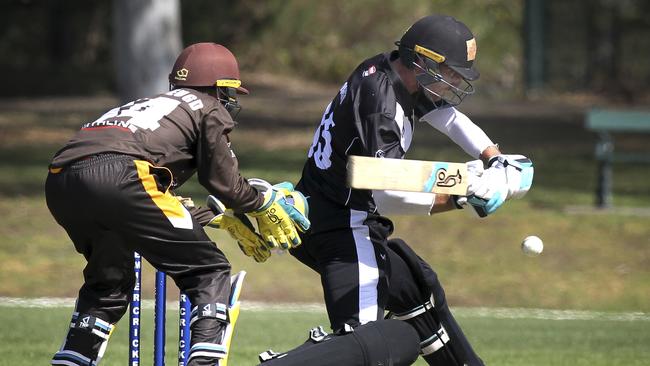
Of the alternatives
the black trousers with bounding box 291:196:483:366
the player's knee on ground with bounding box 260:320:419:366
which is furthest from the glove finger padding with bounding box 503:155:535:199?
the player's knee on ground with bounding box 260:320:419:366

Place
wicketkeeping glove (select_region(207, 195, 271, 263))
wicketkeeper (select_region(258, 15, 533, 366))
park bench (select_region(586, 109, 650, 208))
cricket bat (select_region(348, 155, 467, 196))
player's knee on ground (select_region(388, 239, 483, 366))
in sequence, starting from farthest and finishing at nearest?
park bench (select_region(586, 109, 650, 208)) < player's knee on ground (select_region(388, 239, 483, 366)) < wicketkeeping glove (select_region(207, 195, 271, 263)) < wicketkeeper (select_region(258, 15, 533, 366)) < cricket bat (select_region(348, 155, 467, 196))

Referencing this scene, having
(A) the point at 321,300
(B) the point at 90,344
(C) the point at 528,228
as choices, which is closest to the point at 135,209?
(B) the point at 90,344

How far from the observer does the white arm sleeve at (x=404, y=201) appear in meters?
5.98

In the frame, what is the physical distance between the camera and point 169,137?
5957mm

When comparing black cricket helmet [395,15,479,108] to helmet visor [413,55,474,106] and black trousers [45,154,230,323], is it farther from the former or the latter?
black trousers [45,154,230,323]

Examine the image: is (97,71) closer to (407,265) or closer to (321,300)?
(321,300)

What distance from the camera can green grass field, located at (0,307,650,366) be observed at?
856 cm

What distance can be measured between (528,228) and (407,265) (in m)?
8.29

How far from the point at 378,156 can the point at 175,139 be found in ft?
3.12

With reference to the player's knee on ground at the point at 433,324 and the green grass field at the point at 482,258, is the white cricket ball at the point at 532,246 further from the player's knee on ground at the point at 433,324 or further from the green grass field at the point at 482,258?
A: the green grass field at the point at 482,258

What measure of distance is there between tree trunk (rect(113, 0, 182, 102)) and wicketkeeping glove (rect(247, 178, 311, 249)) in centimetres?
1284

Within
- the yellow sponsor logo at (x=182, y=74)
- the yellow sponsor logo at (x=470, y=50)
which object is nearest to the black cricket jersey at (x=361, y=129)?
the yellow sponsor logo at (x=470, y=50)

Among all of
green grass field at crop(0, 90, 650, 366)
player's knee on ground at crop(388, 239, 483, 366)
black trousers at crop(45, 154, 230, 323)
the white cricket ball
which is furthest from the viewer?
green grass field at crop(0, 90, 650, 366)

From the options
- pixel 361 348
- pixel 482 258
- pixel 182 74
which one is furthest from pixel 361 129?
pixel 482 258
